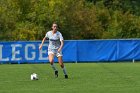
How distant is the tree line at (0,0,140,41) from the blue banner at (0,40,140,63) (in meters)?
8.48

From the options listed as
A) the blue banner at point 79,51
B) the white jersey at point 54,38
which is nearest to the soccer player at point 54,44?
the white jersey at point 54,38

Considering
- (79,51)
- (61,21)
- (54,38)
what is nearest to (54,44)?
(54,38)

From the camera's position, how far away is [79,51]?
32906 millimetres

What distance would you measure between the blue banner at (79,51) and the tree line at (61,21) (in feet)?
27.8

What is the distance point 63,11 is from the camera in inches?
1923

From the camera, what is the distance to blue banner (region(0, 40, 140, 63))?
3209 centimetres

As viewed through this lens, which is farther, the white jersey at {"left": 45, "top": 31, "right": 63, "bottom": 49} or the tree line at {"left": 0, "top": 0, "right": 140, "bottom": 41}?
the tree line at {"left": 0, "top": 0, "right": 140, "bottom": 41}

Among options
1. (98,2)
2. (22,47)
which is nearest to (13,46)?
(22,47)

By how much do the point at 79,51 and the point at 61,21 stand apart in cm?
1412

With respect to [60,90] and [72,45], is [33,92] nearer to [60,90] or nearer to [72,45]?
[60,90]

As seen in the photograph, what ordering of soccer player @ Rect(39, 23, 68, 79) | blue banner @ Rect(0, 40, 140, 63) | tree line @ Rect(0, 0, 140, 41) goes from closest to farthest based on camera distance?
soccer player @ Rect(39, 23, 68, 79) < blue banner @ Rect(0, 40, 140, 63) < tree line @ Rect(0, 0, 140, 41)

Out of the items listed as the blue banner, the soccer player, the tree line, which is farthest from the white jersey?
the tree line

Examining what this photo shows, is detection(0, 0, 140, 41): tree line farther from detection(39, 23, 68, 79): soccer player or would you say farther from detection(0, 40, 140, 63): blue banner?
detection(39, 23, 68, 79): soccer player

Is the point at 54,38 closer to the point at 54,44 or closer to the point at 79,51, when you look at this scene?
the point at 54,44
